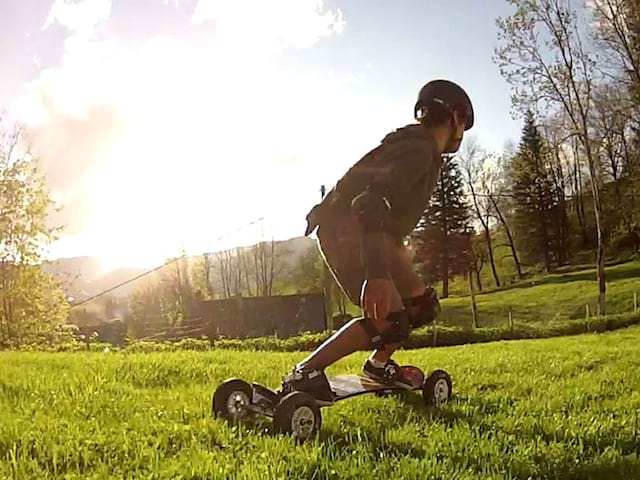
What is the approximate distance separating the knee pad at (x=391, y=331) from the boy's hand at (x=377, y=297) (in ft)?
0.49

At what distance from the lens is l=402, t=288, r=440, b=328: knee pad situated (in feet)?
11.3

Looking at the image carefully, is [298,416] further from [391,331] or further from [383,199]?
[383,199]

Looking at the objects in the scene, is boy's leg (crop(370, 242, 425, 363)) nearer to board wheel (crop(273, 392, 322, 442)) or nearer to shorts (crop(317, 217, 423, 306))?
shorts (crop(317, 217, 423, 306))

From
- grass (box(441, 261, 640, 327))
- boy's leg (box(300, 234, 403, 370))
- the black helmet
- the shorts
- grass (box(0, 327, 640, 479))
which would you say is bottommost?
grass (box(441, 261, 640, 327))

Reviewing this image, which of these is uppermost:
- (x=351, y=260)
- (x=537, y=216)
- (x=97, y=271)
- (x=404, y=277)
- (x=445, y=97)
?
(x=537, y=216)

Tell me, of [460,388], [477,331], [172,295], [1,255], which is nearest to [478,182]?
[172,295]

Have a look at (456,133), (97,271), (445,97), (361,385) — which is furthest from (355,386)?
(97,271)

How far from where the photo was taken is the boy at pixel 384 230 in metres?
3.06

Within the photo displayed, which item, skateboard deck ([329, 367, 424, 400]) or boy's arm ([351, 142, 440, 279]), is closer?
boy's arm ([351, 142, 440, 279])

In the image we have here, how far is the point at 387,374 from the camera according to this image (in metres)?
3.85

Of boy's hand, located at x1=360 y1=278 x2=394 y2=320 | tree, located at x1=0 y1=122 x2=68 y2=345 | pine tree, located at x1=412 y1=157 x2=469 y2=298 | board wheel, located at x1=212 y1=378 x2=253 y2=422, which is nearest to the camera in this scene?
boy's hand, located at x1=360 y1=278 x2=394 y2=320

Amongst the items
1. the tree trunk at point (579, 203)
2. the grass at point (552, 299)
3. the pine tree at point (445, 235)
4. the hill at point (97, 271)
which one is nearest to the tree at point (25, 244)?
the hill at point (97, 271)

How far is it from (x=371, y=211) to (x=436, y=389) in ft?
4.08

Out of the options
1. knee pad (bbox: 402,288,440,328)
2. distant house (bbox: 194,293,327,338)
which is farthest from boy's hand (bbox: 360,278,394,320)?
distant house (bbox: 194,293,327,338)
